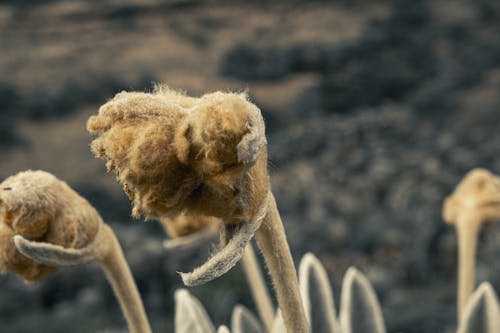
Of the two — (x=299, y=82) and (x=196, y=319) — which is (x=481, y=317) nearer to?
(x=196, y=319)

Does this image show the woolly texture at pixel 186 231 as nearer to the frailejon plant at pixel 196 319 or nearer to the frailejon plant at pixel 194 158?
the frailejon plant at pixel 196 319

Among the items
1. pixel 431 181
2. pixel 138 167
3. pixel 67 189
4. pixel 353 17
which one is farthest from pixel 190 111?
pixel 353 17

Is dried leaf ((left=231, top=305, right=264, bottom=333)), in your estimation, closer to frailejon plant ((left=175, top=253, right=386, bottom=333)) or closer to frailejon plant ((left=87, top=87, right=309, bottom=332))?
frailejon plant ((left=175, top=253, right=386, bottom=333))

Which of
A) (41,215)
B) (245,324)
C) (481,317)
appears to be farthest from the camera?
(245,324)

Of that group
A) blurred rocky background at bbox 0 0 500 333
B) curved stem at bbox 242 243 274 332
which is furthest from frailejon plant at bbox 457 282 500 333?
blurred rocky background at bbox 0 0 500 333

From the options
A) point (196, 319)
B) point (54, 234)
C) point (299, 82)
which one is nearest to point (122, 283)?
point (54, 234)

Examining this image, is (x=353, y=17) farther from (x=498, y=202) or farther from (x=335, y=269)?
(x=498, y=202)
